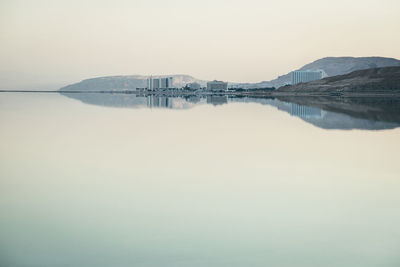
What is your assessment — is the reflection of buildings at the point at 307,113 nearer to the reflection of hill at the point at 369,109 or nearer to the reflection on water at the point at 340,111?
the reflection on water at the point at 340,111

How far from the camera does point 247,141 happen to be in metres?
20.4

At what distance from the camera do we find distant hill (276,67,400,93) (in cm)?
14805

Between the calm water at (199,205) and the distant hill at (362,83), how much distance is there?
424 ft

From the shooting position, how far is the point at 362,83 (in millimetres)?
160500

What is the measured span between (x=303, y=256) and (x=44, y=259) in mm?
3651

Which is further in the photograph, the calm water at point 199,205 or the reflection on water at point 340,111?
the reflection on water at point 340,111

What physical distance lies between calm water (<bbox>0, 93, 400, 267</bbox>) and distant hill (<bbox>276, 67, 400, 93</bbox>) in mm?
129159

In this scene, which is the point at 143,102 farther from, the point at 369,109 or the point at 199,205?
the point at 199,205

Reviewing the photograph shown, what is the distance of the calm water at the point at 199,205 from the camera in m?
6.69

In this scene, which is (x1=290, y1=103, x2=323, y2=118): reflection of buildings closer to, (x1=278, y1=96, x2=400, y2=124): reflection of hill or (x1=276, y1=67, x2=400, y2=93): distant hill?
(x1=278, y1=96, x2=400, y2=124): reflection of hill

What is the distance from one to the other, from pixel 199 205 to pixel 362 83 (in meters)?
162

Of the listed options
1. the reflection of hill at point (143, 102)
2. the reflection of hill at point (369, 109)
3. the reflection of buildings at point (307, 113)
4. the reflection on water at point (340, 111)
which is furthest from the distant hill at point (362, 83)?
the reflection of buildings at point (307, 113)

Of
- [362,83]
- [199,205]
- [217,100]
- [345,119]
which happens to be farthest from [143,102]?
[362,83]

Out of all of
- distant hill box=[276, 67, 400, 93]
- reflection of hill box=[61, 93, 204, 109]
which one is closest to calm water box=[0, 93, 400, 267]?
reflection of hill box=[61, 93, 204, 109]
